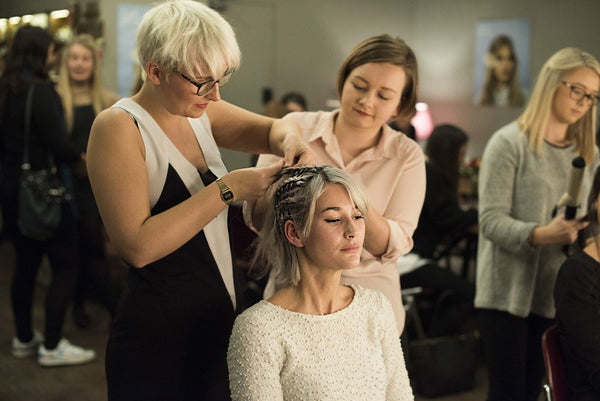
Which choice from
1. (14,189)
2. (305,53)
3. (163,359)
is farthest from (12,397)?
(305,53)

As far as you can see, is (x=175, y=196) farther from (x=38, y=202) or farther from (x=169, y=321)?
(x=38, y=202)

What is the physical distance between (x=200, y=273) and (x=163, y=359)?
7.2 inches

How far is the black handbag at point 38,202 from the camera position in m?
3.34

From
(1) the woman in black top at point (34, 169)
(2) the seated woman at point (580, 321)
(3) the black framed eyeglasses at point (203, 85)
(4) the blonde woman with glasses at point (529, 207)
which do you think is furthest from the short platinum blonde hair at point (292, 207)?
(1) the woman in black top at point (34, 169)

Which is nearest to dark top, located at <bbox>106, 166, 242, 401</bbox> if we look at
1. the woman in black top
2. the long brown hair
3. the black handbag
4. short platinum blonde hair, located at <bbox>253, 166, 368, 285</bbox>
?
short platinum blonde hair, located at <bbox>253, 166, 368, 285</bbox>

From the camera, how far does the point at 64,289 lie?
3582 millimetres

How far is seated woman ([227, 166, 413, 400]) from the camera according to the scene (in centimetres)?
146

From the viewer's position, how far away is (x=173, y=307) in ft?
4.74

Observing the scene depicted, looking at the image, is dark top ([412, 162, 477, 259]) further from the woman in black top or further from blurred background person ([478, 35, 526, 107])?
blurred background person ([478, 35, 526, 107])

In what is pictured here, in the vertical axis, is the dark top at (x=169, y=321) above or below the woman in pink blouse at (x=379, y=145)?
below

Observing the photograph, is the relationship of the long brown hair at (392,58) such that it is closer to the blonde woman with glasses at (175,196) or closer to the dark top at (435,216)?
the blonde woman with glasses at (175,196)

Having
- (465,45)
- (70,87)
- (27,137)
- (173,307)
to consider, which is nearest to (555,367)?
(173,307)

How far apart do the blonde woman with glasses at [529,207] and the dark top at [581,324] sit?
274mm

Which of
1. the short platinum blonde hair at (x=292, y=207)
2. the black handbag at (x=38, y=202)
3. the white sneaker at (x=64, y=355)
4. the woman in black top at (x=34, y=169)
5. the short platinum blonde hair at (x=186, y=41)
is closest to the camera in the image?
the short platinum blonde hair at (x=186, y=41)
